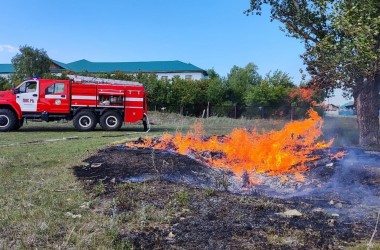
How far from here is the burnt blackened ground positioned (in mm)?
3748

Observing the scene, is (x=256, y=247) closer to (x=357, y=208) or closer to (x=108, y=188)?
(x=357, y=208)

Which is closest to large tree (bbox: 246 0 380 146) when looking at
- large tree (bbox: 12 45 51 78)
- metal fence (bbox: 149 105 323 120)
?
metal fence (bbox: 149 105 323 120)

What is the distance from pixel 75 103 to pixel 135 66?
49.4 m

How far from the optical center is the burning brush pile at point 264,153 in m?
7.25

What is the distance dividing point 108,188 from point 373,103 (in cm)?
992

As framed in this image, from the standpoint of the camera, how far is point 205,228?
409 centimetres

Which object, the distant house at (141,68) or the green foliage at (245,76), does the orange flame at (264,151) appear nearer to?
the green foliage at (245,76)

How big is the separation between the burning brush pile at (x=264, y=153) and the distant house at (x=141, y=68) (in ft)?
172

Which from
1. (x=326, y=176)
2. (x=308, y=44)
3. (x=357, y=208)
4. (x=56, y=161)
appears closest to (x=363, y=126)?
(x=308, y=44)

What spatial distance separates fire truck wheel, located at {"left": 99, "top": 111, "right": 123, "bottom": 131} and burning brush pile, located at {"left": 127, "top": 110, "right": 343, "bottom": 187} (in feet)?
29.8

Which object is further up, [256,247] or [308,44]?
[308,44]

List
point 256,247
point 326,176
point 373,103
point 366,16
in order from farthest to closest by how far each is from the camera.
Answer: point 373,103 < point 366,16 < point 326,176 < point 256,247

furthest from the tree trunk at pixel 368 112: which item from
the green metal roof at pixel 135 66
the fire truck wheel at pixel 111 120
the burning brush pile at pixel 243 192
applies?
the green metal roof at pixel 135 66

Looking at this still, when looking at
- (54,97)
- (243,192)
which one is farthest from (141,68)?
(243,192)
